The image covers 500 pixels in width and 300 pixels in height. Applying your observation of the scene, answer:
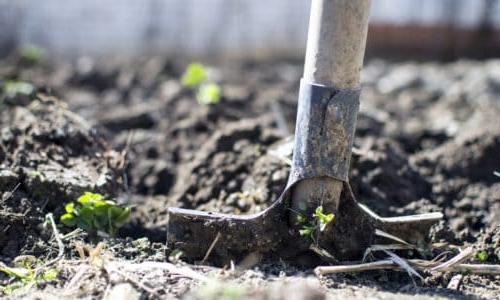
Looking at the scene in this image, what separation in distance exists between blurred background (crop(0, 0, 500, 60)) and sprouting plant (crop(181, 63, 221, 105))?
6.79ft

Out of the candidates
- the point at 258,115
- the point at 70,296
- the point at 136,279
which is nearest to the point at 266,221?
the point at 136,279

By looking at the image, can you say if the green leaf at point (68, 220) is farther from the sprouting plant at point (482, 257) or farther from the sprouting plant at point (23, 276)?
the sprouting plant at point (482, 257)

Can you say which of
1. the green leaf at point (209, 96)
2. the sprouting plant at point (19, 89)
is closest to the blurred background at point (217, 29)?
the green leaf at point (209, 96)

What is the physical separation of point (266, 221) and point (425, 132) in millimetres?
1971

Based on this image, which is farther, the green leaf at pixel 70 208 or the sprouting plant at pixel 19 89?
the sprouting plant at pixel 19 89

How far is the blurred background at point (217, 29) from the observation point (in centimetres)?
673

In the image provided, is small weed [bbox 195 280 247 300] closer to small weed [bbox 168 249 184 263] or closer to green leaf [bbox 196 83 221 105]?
small weed [bbox 168 249 184 263]

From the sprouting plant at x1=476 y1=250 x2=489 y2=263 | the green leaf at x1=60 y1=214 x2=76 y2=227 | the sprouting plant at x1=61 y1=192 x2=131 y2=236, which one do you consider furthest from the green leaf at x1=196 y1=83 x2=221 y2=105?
the sprouting plant at x1=476 y1=250 x2=489 y2=263

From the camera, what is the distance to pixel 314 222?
7.89ft

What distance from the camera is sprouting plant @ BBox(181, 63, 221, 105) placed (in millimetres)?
4227

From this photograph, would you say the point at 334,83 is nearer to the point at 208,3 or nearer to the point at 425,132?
the point at 425,132

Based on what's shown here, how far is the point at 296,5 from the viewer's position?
7.16 meters

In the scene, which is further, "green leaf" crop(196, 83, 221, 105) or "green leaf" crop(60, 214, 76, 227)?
"green leaf" crop(196, 83, 221, 105)

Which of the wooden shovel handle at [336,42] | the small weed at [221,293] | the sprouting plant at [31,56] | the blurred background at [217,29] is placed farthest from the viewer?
the blurred background at [217,29]
